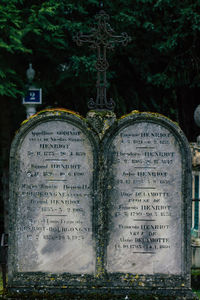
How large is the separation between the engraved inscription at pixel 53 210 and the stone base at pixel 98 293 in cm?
22

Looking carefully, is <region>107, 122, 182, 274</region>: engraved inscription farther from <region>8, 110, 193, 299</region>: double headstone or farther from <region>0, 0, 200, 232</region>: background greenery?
<region>0, 0, 200, 232</region>: background greenery

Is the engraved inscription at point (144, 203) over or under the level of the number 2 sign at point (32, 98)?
under

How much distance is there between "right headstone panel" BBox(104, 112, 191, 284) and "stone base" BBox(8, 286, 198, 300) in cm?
20

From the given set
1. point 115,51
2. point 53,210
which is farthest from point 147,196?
point 115,51

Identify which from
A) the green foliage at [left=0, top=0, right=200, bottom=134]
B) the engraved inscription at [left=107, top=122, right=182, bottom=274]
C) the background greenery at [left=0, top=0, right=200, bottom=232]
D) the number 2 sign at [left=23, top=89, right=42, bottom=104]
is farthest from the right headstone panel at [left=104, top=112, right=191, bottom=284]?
the number 2 sign at [left=23, top=89, right=42, bottom=104]

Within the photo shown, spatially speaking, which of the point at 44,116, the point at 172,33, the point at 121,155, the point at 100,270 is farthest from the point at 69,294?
the point at 172,33

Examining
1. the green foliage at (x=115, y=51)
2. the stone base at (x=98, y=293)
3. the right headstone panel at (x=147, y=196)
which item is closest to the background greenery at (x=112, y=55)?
the green foliage at (x=115, y=51)

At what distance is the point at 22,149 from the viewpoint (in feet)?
16.9

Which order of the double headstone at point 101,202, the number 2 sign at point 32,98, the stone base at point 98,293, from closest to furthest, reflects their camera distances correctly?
the stone base at point 98,293 < the double headstone at point 101,202 < the number 2 sign at point 32,98

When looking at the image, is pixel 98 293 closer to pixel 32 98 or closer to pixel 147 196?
pixel 147 196

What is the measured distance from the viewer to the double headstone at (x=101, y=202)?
513 centimetres

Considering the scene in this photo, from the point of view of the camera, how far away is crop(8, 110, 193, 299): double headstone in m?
5.13

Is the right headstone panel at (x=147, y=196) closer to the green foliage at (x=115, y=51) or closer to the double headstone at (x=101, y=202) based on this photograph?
the double headstone at (x=101, y=202)

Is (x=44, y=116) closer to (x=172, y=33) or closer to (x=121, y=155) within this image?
(x=121, y=155)
